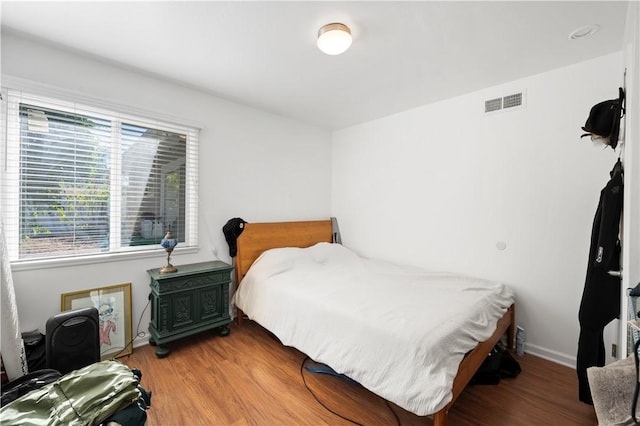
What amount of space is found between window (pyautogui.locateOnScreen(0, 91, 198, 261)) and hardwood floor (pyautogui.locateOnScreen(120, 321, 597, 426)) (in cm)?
110

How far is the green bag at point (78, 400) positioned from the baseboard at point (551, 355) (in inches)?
120

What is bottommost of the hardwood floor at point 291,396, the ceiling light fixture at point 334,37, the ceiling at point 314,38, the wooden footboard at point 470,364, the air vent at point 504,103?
→ the hardwood floor at point 291,396

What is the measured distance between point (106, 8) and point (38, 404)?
6.92 feet

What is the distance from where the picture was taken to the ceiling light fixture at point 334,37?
5.61ft

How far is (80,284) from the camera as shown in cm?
217

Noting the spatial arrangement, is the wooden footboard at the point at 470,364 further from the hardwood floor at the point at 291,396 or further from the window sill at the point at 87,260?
the window sill at the point at 87,260

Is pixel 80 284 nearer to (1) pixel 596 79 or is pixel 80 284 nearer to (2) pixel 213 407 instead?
(2) pixel 213 407

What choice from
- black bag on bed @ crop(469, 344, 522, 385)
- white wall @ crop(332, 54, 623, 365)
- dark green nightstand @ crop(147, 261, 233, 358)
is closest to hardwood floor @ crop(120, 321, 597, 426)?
black bag on bed @ crop(469, 344, 522, 385)

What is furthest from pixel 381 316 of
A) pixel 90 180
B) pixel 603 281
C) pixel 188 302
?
pixel 90 180

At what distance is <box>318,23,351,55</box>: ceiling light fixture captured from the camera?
171 centimetres

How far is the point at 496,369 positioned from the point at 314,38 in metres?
2.82

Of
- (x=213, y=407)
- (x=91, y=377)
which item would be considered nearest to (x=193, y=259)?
(x=213, y=407)

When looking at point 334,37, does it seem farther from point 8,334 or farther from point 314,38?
point 8,334

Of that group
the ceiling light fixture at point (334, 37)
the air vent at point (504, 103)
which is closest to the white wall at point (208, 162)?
the ceiling light fixture at point (334, 37)
